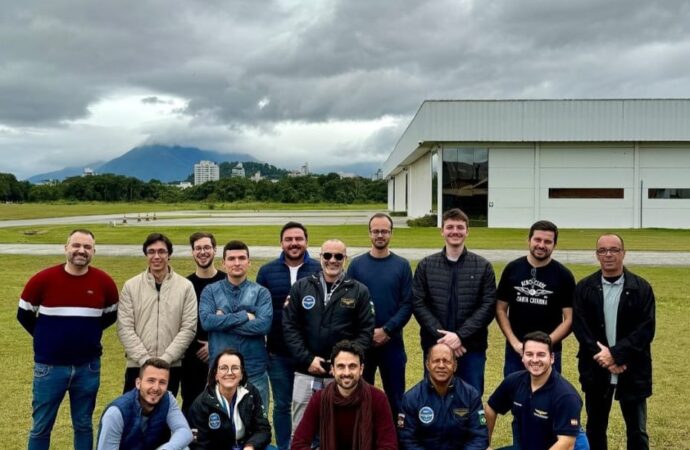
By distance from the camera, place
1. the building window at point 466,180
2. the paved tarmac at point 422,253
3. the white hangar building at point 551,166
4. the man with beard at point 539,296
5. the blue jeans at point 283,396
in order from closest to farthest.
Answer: the man with beard at point 539,296, the blue jeans at point 283,396, the paved tarmac at point 422,253, the white hangar building at point 551,166, the building window at point 466,180

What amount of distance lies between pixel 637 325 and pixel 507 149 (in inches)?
1182

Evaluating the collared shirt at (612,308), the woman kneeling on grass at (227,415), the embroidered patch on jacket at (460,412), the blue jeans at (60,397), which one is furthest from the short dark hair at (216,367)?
the collared shirt at (612,308)

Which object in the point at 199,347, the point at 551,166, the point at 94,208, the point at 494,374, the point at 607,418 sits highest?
the point at 551,166

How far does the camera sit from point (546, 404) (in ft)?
13.2

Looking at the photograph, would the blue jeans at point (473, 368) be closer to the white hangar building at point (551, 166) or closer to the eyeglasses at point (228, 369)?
the eyeglasses at point (228, 369)

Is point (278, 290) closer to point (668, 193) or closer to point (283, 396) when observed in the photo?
point (283, 396)

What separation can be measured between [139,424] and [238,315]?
41.0 inches

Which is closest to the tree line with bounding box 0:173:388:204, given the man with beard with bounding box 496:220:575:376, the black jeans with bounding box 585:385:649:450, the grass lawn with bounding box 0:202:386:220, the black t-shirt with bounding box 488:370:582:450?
the grass lawn with bounding box 0:202:386:220

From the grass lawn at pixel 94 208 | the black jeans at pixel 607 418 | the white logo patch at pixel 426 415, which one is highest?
the grass lawn at pixel 94 208

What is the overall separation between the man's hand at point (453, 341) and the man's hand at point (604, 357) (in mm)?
1003

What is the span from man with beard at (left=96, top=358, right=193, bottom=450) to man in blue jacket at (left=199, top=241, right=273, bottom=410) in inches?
23.2

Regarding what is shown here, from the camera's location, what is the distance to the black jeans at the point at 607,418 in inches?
177

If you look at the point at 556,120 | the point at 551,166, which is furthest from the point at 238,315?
the point at 551,166

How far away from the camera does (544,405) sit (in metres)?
4.04
